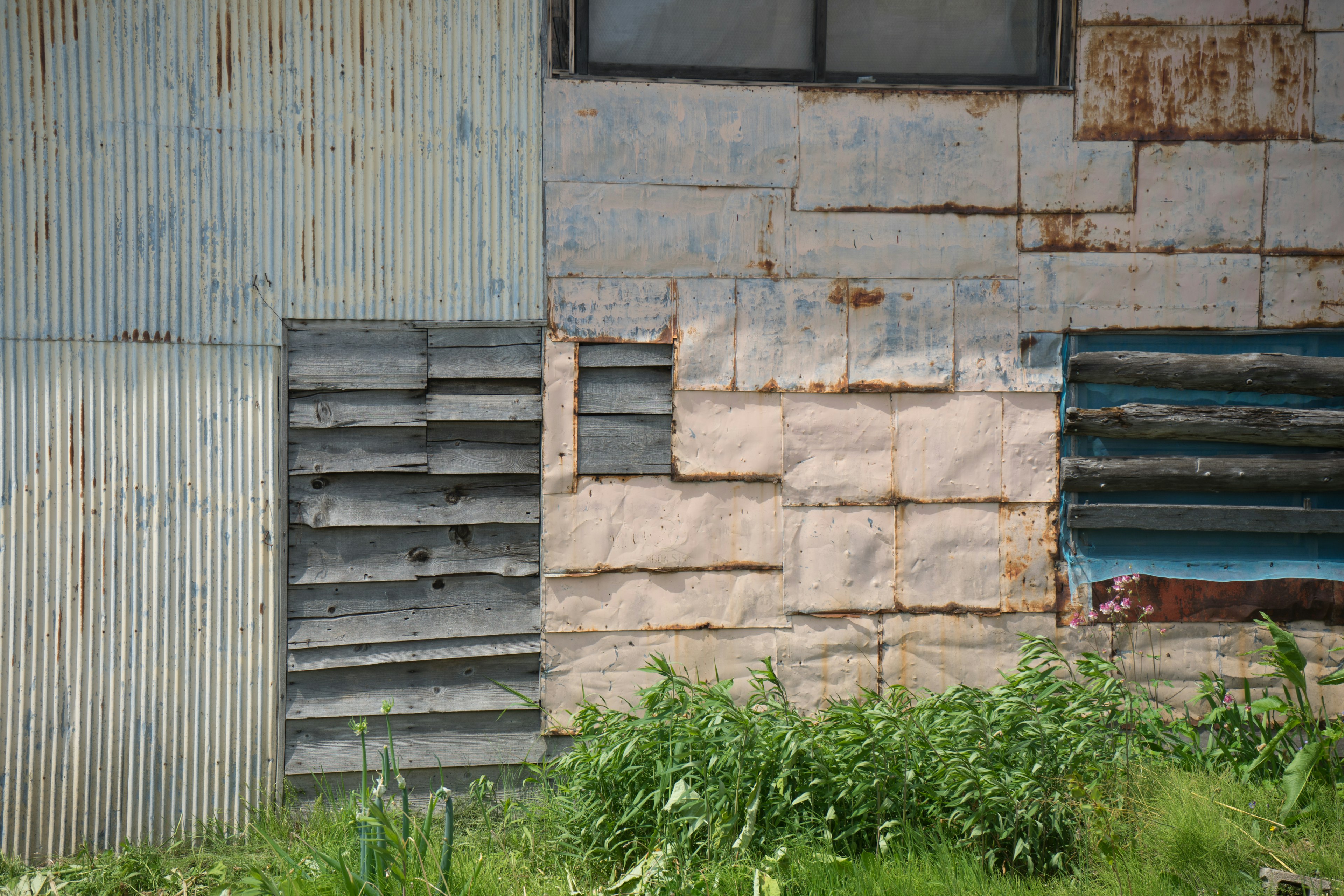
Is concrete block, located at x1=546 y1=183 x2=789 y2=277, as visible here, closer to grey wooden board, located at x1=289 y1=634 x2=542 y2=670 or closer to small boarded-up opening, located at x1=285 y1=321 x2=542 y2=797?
small boarded-up opening, located at x1=285 y1=321 x2=542 y2=797

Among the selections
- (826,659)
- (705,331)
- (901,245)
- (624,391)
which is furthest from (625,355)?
(826,659)

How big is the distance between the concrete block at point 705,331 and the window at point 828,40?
1.03m

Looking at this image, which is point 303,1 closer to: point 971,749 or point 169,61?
point 169,61

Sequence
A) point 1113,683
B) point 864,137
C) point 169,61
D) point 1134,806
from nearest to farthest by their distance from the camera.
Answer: point 1134,806 < point 1113,683 < point 169,61 < point 864,137

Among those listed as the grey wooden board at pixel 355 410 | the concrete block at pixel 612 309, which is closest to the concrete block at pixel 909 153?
the concrete block at pixel 612 309

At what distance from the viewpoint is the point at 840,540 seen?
3.67m

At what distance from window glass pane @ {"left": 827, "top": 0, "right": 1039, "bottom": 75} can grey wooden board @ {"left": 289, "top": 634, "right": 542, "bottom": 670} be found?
3181 mm

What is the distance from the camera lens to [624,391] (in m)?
3.63

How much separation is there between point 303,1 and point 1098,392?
4077 millimetres

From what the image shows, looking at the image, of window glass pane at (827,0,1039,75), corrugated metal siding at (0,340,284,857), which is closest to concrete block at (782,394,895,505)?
window glass pane at (827,0,1039,75)

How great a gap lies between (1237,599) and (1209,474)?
643 millimetres

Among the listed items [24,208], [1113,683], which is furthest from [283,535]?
[1113,683]

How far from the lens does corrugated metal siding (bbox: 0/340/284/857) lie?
3.37 metres

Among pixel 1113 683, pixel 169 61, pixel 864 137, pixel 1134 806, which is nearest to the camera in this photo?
pixel 1134 806
